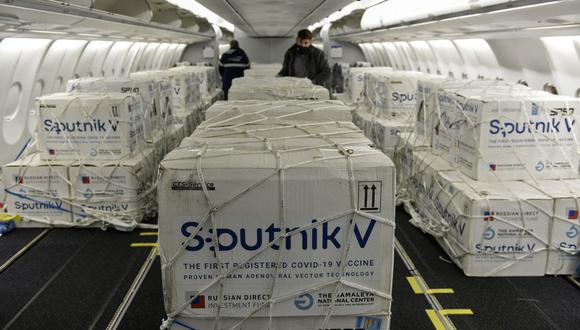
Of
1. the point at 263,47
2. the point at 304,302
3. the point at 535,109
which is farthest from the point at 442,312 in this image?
the point at 263,47

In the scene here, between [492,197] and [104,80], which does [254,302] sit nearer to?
[492,197]

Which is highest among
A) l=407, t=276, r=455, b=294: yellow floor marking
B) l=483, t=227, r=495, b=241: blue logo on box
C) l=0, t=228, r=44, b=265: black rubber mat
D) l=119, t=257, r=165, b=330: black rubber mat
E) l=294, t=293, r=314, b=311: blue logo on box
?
l=294, t=293, r=314, b=311: blue logo on box

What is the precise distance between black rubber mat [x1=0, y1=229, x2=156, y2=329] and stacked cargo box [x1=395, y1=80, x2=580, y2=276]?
3057 mm

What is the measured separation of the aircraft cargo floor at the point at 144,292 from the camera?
3.69m

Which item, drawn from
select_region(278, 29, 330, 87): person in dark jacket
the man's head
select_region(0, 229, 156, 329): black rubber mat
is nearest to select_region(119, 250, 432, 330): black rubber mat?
select_region(0, 229, 156, 329): black rubber mat

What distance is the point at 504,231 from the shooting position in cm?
436

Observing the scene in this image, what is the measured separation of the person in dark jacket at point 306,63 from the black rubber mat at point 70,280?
3.85m

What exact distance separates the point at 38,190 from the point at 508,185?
16.5 ft

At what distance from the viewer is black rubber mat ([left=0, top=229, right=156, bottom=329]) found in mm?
3746

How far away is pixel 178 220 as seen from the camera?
213 cm

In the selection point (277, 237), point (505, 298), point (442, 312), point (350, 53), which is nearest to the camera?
point (277, 237)

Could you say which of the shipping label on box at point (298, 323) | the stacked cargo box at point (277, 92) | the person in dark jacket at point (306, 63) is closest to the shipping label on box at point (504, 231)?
the stacked cargo box at point (277, 92)

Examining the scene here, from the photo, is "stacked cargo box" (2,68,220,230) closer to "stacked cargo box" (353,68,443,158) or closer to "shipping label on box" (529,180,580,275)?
"stacked cargo box" (353,68,443,158)

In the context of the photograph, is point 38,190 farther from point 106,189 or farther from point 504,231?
point 504,231
